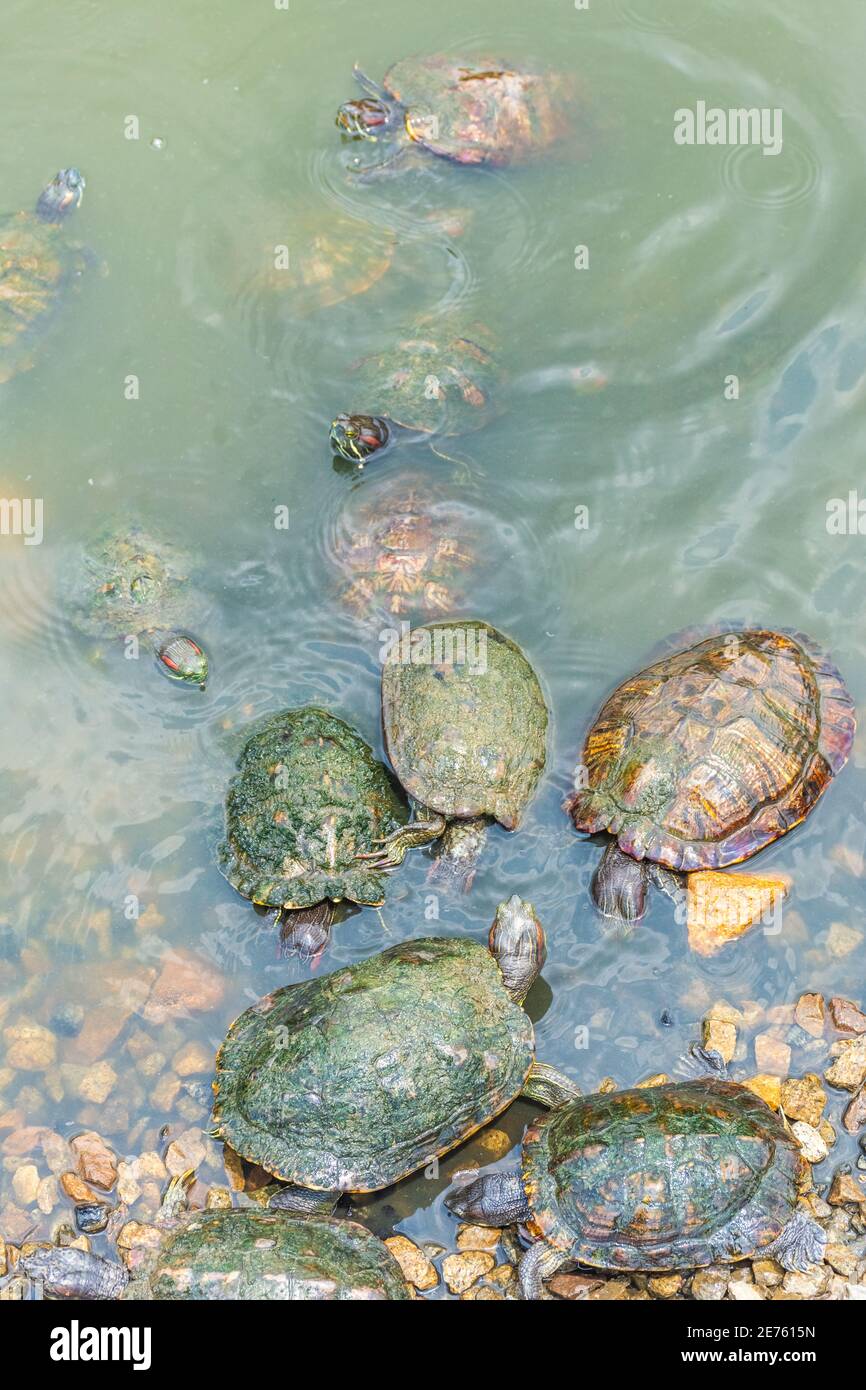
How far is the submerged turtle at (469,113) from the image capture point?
9.50 metres

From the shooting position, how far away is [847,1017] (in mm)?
7387

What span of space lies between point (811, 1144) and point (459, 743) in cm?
339

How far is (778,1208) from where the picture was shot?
21.4 ft

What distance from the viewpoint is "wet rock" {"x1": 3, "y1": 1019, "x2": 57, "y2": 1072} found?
7484mm

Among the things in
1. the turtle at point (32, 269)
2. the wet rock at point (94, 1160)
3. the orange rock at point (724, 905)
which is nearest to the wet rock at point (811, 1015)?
the orange rock at point (724, 905)

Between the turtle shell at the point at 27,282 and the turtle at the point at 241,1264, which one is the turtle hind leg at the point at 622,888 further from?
the turtle shell at the point at 27,282

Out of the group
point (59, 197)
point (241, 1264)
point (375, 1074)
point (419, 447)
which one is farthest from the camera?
point (59, 197)

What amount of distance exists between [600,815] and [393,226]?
5429mm

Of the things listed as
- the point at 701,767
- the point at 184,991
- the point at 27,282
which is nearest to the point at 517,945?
the point at 701,767

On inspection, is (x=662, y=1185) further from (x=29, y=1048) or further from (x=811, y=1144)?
(x=29, y=1048)

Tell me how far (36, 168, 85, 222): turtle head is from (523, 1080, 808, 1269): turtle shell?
859 cm

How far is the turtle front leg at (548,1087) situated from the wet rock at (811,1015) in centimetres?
161

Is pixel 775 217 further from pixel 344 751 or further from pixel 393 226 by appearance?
pixel 344 751

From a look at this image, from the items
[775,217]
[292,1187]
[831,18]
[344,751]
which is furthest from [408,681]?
[831,18]
